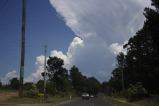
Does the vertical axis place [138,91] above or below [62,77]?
below

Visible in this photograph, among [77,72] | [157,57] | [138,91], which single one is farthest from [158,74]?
[77,72]

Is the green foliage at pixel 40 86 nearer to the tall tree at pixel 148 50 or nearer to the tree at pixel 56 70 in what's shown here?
the tall tree at pixel 148 50

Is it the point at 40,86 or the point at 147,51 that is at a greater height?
the point at 147,51

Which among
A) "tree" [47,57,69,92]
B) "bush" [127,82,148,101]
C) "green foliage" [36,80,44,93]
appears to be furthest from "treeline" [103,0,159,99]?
"tree" [47,57,69,92]

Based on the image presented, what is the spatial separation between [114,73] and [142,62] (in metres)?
78.9

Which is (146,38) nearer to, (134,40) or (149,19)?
(134,40)

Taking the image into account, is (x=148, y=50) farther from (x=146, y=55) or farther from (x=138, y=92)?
(x=138, y=92)

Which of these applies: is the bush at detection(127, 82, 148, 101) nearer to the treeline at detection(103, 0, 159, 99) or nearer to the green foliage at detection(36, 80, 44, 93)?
the treeline at detection(103, 0, 159, 99)

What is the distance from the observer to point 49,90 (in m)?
99.1

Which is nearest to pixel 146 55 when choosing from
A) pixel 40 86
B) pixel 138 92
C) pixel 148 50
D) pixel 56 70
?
pixel 148 50

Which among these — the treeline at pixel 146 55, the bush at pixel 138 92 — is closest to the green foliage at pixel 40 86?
the treeline at pixel 146 55

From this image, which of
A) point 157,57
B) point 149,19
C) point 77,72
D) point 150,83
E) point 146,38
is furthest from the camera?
point 77,72

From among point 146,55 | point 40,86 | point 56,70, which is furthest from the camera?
point 56,70

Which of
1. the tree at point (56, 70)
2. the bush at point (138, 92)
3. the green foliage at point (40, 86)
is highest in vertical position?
the tree at point (56, 70)
